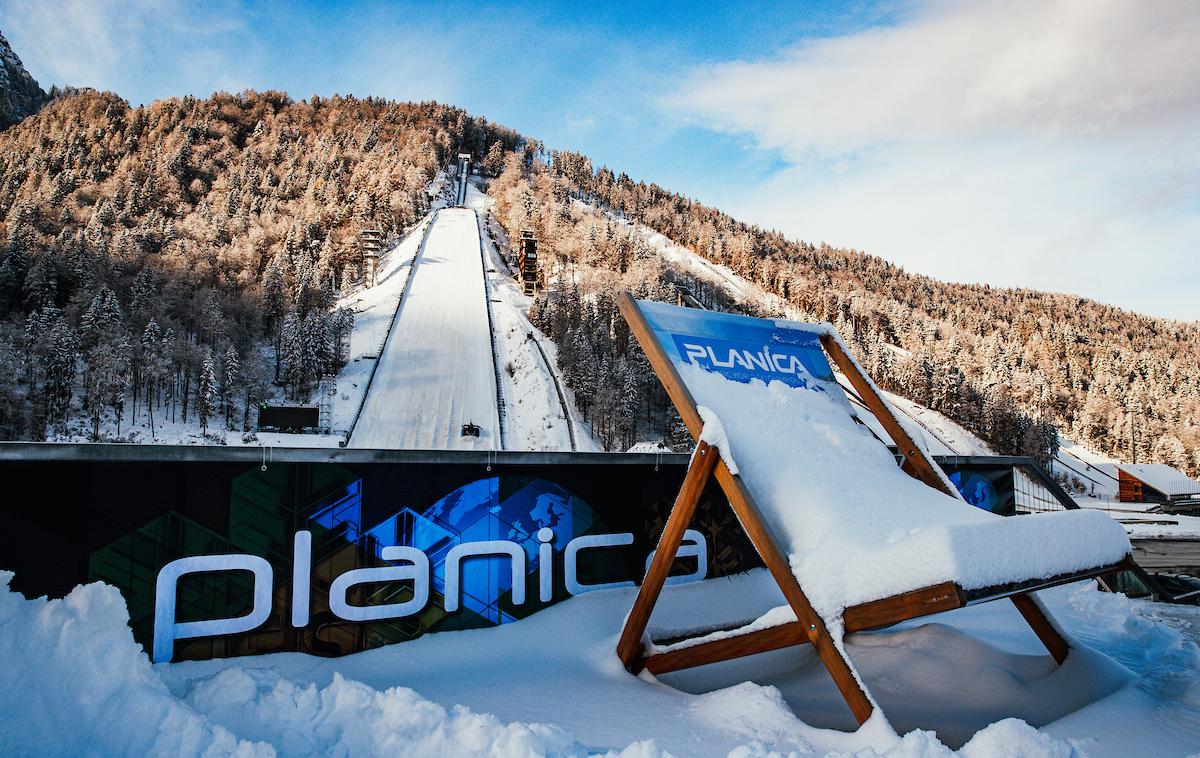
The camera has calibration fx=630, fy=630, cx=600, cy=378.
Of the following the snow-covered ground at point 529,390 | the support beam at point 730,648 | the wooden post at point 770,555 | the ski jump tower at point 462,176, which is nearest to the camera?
the wooden post at point 770,555

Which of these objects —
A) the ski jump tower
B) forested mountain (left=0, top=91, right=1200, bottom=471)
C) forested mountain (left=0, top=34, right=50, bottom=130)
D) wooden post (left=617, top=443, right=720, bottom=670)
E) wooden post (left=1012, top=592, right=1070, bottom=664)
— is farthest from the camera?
forested mountain (left=0, top=34, right=50, bottom=130)

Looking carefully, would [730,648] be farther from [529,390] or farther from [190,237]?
[190,237]

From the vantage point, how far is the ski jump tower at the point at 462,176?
11825 centimetres

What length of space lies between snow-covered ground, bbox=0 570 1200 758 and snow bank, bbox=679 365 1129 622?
2.30 ft

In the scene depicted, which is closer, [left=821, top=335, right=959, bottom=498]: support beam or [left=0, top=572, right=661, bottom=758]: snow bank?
[left=0, top=572, right=661, bottom=758]: snow bank

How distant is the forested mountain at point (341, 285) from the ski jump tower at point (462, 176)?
473 centimetres

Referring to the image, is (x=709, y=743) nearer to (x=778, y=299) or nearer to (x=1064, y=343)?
(x=778, y=299)

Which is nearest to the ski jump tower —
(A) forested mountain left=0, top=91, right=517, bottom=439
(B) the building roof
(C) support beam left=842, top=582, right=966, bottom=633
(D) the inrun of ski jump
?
(A) forested mountain left=0, top=91, right=517, bottom=439

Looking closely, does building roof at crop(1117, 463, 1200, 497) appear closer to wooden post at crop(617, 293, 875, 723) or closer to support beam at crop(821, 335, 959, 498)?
support beam at crop(821, 335, 959, 498)

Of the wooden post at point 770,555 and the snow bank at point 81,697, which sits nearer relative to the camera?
the snow bank at point 81,697

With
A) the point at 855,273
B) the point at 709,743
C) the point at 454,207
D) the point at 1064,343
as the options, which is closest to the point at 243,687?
the point at 709,743

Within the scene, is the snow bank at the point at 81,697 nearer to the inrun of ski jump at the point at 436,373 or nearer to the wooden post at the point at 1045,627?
the wooden post at the point at 1045,627

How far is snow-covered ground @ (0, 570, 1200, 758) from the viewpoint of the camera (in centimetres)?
286

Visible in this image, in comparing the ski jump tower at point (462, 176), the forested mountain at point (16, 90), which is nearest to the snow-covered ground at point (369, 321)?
the ski jump tower at point (462, 176)
